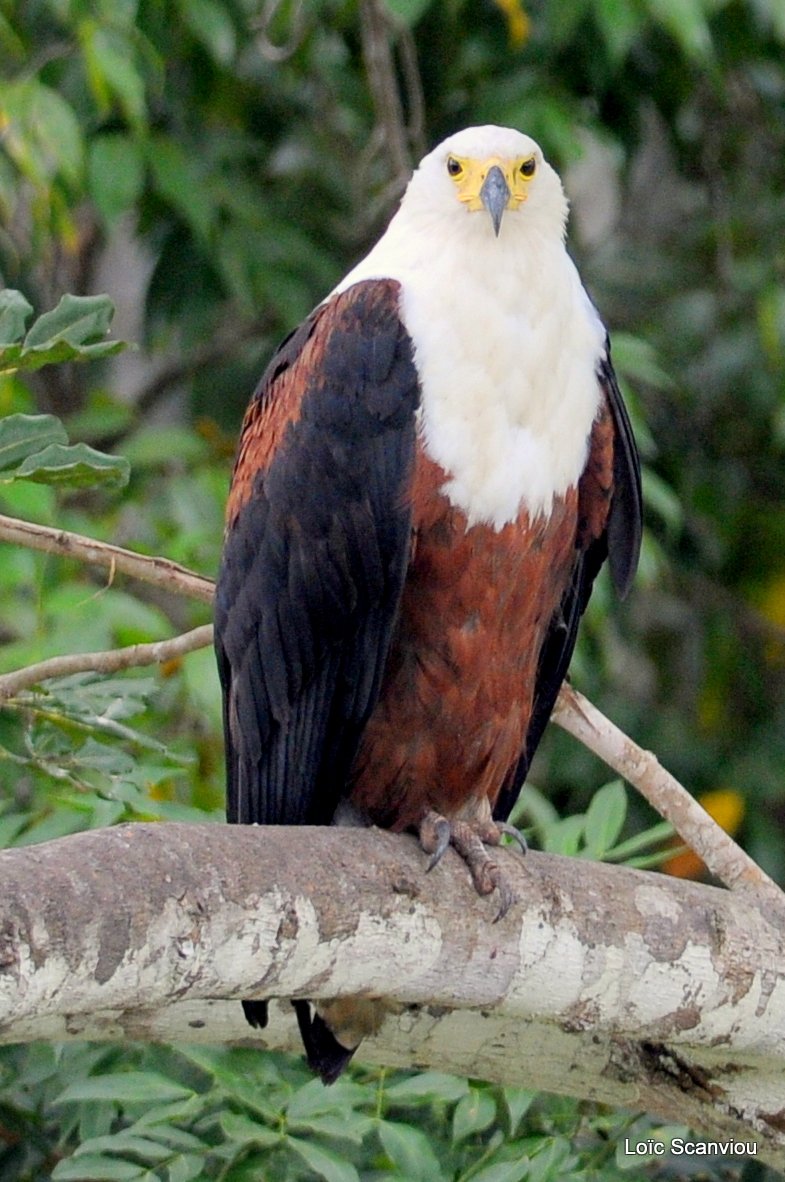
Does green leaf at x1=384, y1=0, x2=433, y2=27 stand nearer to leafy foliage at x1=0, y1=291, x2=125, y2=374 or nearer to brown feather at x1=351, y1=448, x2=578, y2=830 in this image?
brown feather at x1=351, y1=448, x2=578, y2=830

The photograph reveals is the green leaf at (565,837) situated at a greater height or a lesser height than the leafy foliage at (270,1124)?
greater

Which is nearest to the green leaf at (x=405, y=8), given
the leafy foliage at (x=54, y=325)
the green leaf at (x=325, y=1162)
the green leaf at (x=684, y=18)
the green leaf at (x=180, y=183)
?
the green leaf at (x=684, y=18)

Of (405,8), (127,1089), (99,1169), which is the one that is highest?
(405,8)

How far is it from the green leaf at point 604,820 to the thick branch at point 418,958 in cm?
33

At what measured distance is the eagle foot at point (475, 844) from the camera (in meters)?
2.58

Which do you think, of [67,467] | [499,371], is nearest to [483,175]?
[499,371]

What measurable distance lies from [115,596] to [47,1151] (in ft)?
3.67

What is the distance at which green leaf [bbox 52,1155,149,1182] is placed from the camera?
2.48 meters

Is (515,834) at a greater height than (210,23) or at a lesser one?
lesser

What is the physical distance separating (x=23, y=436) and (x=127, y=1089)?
3.00 ft

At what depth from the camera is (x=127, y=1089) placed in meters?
2.50

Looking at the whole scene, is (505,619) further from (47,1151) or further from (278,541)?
(47,1151)

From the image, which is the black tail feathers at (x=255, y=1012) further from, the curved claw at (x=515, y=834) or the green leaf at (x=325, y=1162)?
the curved claw at (x=515, y=834)

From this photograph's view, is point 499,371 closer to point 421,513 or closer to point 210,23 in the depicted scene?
point 421,513
